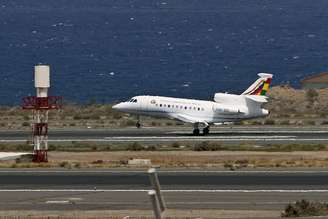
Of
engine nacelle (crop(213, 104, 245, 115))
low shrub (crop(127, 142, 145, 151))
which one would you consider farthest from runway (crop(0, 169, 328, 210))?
engine nacelle (crop(213, 104, 245, 115))

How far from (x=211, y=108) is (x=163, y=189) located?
3516cm

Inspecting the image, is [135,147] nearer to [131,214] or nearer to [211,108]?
[211,108]

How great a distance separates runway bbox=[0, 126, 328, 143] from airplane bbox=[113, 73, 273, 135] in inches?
41.4

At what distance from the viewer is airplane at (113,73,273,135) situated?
7975 cm

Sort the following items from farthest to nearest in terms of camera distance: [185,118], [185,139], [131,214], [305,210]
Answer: [185,118] → [185,139] → [131,214] → [305,210]

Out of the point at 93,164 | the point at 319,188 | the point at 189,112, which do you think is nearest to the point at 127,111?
the point at 189,112

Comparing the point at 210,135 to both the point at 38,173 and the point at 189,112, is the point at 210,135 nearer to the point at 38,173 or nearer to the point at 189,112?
the point at 189,112

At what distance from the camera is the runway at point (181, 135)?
7375 centimetres

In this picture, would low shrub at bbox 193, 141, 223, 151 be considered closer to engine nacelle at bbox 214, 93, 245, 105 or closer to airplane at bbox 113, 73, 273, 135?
airplane at bbox 113, 73, 273, 135

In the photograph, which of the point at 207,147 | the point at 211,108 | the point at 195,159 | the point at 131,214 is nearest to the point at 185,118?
the point at 211,108

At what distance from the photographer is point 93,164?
56531 millimetres

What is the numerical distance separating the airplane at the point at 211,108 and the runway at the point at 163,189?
27.3m

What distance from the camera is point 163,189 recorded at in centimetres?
4581

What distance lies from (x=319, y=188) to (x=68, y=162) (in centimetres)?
1603
